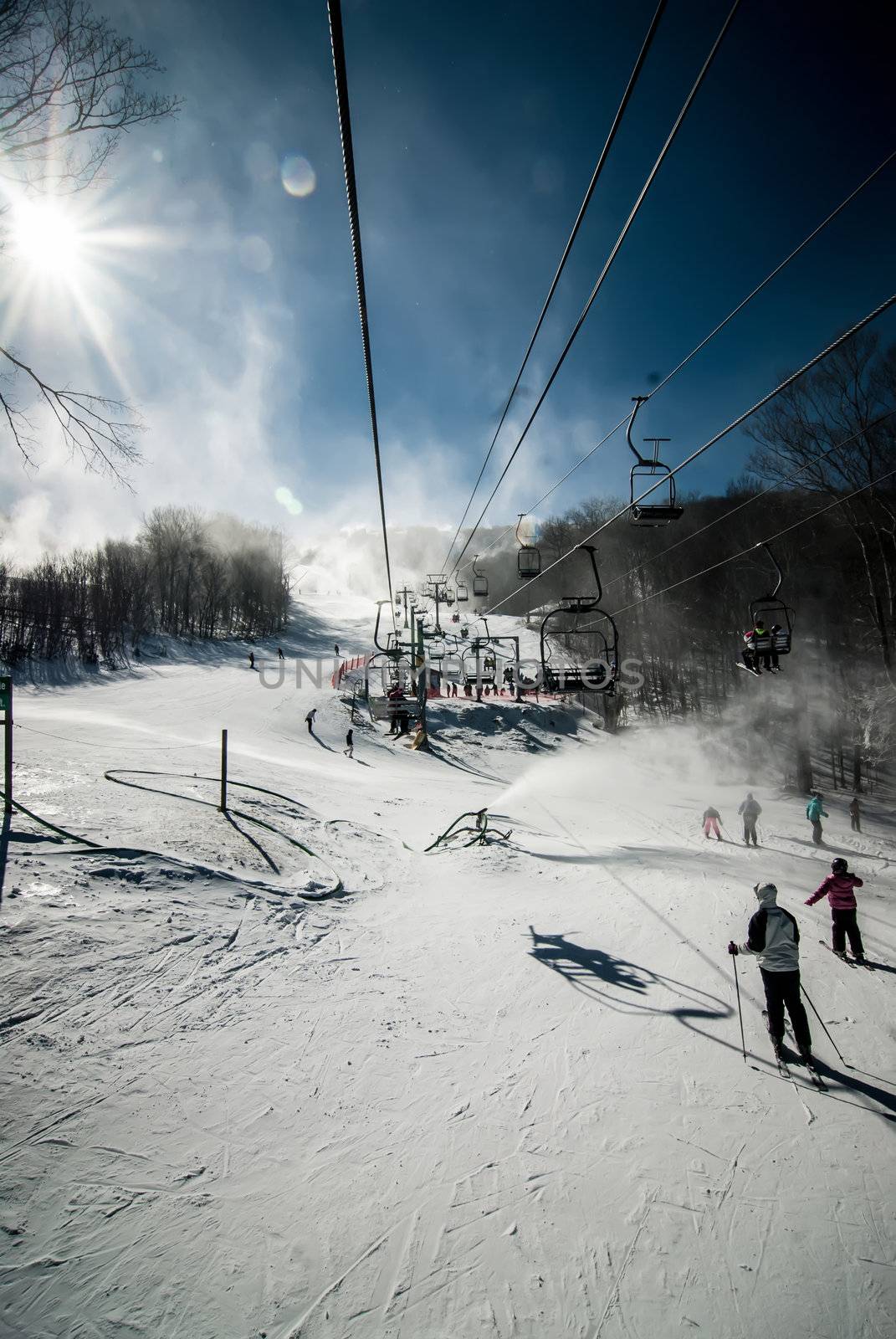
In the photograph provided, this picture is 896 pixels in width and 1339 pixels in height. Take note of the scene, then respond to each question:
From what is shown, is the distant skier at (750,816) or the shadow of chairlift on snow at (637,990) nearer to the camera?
the shadow of chairlift on snow at (637,990)

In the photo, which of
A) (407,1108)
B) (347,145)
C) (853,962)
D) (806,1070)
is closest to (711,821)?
(853,962)

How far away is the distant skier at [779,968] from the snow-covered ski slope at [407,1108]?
1.03 feet

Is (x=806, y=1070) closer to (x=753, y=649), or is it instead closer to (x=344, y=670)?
(x=753, y=649)

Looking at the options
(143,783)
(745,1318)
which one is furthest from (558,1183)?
(143,783)

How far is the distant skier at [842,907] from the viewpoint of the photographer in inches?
256

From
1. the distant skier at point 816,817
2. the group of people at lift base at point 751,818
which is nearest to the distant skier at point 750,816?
the group of people at lift base at point 751,818

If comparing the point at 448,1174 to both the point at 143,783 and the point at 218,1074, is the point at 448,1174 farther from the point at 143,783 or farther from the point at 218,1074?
the point at 143,783

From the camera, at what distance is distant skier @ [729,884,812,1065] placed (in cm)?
462

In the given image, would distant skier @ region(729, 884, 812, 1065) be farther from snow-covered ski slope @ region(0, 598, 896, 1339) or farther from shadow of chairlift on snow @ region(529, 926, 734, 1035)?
shadow of chairlift on snow @ region(529, 926, 734, 1035)

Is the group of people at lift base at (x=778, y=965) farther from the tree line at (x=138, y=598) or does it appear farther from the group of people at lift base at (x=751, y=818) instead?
the tree line at (x=138, y=598)

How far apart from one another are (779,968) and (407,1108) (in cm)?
351

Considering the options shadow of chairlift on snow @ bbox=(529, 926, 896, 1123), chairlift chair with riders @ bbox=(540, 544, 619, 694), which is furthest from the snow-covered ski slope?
chairlift chair with riders @ bbox=(540, 544, 619, 694)

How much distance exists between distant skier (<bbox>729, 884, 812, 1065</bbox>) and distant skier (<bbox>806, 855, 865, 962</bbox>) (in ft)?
7.68

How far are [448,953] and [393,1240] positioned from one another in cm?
364
